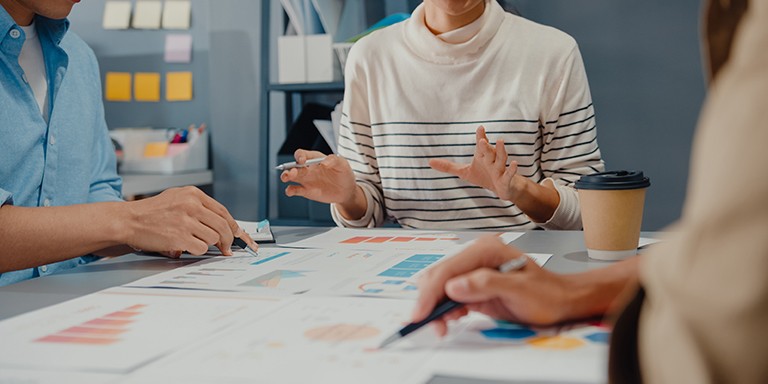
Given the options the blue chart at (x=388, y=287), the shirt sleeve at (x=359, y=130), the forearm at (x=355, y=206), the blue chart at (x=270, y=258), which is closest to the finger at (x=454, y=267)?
the blue chart at (x=388, y=287)

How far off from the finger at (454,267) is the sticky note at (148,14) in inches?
96.3

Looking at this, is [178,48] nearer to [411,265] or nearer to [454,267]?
[411,265]

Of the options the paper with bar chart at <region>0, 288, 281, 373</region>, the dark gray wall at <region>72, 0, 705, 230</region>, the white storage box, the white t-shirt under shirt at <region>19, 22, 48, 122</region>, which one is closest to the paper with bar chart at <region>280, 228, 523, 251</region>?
the paper with bar chart at <region>0, 288, 281, 373</region>

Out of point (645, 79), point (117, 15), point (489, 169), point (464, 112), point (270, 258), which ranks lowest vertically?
point (270, 258)

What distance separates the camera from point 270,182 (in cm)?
279

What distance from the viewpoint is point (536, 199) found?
145 cm

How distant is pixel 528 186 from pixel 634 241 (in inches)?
15.5

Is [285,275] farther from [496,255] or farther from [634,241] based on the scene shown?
[634,241]

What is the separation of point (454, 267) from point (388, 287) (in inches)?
8.1

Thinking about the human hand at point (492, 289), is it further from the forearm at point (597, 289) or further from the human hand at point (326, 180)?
the human hand at point (326, 180)

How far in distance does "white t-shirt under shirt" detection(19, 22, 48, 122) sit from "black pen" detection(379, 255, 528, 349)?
1029mm

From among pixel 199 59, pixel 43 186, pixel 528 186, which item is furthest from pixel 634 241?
pixel 199 59

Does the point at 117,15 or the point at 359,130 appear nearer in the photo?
the point at 359,130

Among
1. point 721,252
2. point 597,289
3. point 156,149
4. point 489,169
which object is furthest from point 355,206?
point 156,149
